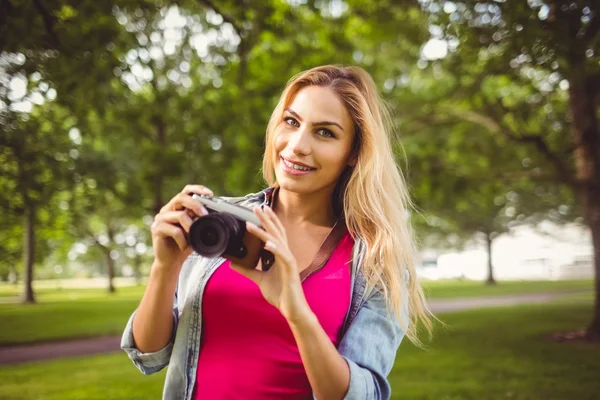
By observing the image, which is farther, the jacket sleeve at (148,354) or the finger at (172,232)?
the jacket sleeve at (148,354)

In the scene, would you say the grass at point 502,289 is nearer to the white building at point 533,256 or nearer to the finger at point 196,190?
the white building at point 533,256

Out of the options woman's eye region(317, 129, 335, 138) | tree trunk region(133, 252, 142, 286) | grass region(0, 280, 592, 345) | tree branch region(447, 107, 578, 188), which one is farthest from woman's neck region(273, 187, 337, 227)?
tree trunk region(133, 252, 142, 286)

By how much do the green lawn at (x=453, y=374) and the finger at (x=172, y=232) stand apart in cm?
537

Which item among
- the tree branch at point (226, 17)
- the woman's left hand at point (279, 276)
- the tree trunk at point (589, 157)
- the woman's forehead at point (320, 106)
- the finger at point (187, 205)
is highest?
the tree branch at point (226, 17)

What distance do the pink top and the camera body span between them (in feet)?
0.59

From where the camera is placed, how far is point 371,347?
5.67 feet

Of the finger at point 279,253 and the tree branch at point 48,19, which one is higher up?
the tree branch at point 48,19

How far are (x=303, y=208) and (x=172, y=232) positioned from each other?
23.5 inches

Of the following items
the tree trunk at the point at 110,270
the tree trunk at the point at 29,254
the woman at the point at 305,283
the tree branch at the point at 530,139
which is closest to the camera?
the woman at the point at 305,283

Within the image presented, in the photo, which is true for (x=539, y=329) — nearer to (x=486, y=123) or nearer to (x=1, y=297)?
(x=486, y=123)

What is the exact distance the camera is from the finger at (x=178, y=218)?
5.46ft

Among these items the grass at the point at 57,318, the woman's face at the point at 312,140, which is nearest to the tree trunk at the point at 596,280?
the woman's face at the point at 312,140

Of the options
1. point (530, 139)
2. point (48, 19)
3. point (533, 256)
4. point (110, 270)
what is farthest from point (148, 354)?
point (533, 256)

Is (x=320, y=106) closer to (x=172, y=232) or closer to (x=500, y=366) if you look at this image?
(x=172, y=232)
